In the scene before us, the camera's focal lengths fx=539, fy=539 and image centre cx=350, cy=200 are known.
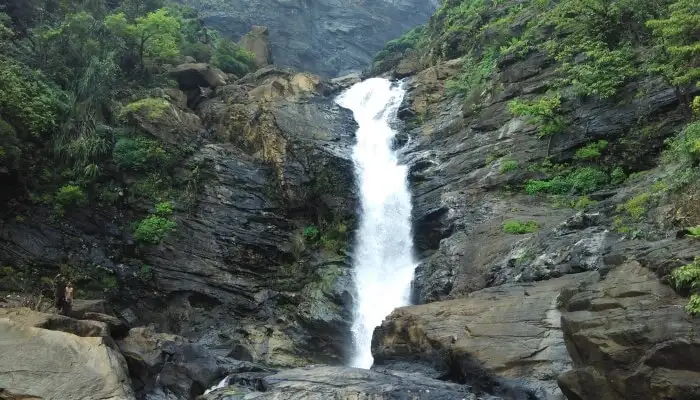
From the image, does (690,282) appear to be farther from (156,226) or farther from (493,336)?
(156,226)

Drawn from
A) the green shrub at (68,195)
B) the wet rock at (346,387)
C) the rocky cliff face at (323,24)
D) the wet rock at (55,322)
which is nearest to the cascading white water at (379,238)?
the wet rock at (346,387)

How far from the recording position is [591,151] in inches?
762

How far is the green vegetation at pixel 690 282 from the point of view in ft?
25.7

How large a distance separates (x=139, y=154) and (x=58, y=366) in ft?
45.6

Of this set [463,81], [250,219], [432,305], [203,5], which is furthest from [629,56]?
[203,5]

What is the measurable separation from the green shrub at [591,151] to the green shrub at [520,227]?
4.07 meters

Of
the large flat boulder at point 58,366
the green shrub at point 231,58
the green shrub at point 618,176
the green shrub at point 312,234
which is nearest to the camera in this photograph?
the large flat boulder at point 58,366

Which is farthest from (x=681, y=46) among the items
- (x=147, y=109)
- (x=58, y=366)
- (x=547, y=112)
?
(x=147, y=109)

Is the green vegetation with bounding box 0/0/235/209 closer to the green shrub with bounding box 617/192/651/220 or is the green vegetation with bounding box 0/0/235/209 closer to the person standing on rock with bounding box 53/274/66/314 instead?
the person standing on rock with bounding box 53/274/66/314

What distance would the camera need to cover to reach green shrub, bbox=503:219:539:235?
16969 mm

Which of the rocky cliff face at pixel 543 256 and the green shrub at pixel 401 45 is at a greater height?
the green shrub at pixel 401 45

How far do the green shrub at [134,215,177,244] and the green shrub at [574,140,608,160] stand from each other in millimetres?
16033

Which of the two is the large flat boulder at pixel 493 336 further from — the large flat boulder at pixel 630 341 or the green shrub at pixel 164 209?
the green shrub at pixel 164 209

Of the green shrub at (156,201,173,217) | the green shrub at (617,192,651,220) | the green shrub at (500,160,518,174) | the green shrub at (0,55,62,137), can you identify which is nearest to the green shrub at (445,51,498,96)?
the green shrub at (500,160,518,174)
